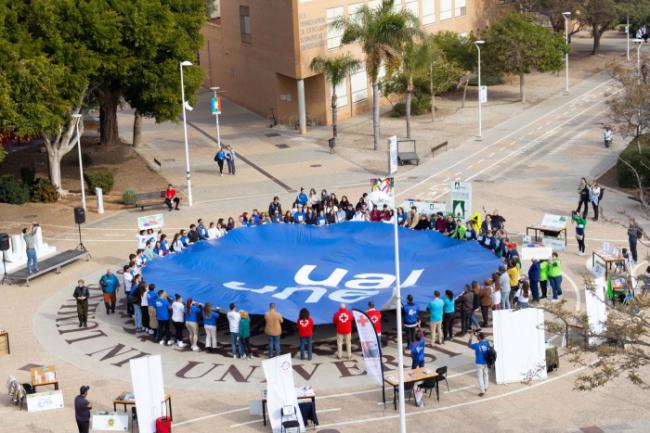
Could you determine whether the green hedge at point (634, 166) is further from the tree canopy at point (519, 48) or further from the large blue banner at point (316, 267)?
the tree canopy at point (519, 48)

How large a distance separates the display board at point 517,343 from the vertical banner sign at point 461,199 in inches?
516

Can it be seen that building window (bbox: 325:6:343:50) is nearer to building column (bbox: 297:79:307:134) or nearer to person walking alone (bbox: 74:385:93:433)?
building column (bbox: 297:79:307:134)

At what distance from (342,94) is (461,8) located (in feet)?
54.5

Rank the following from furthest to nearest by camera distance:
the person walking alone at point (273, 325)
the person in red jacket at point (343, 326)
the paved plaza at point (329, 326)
→ the person walking alone at point (273, 325) → the person in red jacket at point (343, 326) → the paved plaza at point (329, 326)

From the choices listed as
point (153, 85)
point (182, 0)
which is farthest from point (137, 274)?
point (182, 0)

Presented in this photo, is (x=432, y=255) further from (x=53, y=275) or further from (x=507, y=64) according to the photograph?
(x=507, y=64)

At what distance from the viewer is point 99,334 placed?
106 feet

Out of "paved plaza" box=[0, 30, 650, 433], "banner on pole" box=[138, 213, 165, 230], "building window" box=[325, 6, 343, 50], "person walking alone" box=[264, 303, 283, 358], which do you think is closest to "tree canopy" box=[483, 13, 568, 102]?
"paved plaza" box=[0, 30, 650, 433]

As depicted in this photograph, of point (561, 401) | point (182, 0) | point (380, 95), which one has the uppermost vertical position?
point (182, 0)

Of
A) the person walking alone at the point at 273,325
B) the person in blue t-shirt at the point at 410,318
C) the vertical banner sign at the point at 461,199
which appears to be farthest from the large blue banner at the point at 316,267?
the vertical banner sign at the point at 461,199

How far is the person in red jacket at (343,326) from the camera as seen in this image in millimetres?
28844

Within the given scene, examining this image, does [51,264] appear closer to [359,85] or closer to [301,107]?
[301,107]

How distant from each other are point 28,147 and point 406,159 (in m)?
22.9

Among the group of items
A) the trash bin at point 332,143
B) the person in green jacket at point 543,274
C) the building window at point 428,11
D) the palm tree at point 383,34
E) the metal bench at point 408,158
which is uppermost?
the building window at point 428,11
